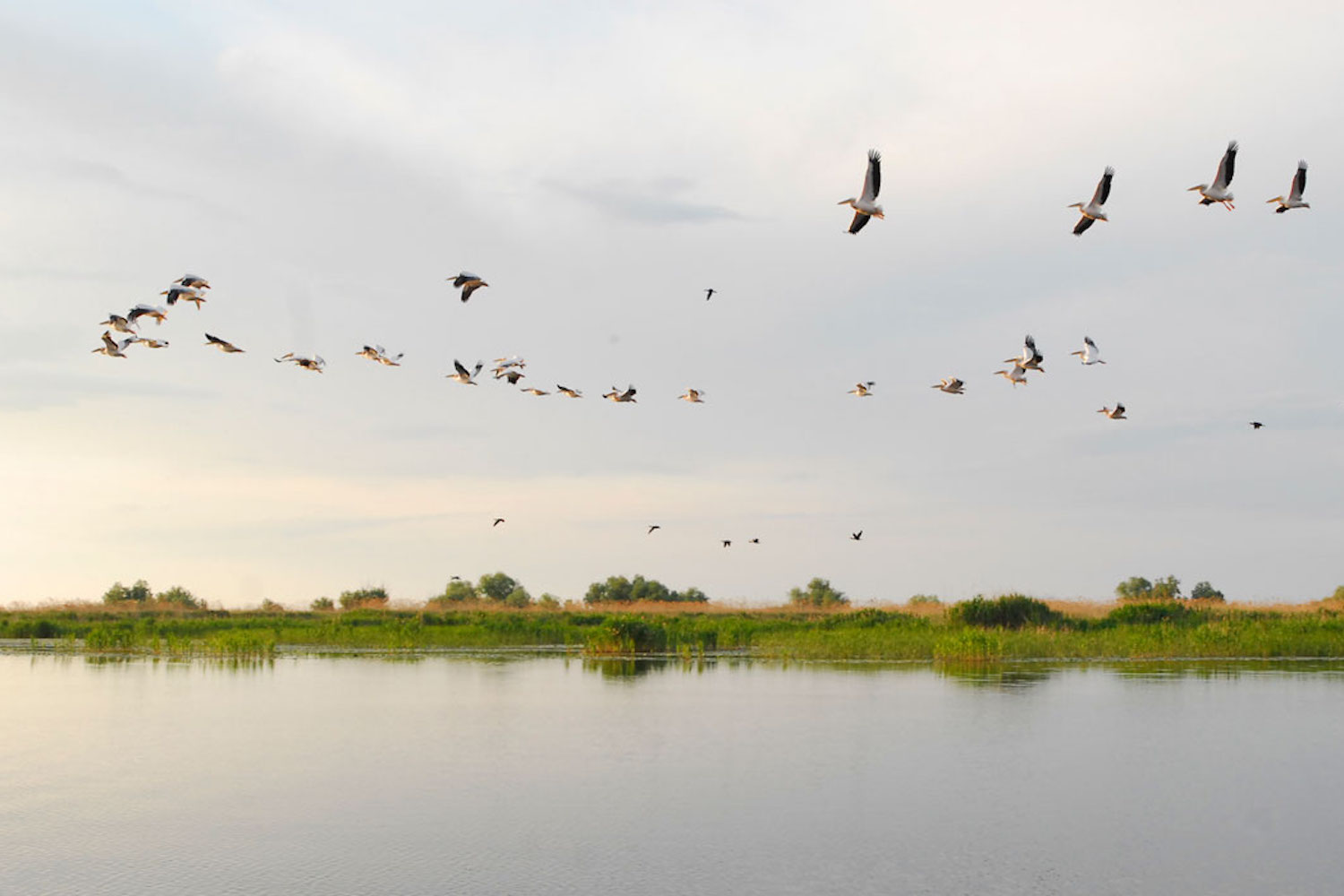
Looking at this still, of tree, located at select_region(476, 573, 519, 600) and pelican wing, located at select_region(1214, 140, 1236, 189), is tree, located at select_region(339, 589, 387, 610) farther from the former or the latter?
pelican wing, located at select_region(1214, 140, 1236, 189)

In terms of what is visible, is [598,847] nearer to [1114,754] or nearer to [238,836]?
[238,836]

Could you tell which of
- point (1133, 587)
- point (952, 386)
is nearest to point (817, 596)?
point (1133, 587)

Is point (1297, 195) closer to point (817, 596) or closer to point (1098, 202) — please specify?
point (1098, 202)

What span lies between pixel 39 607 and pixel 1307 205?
5511 centimetres

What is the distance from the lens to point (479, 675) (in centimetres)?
3123

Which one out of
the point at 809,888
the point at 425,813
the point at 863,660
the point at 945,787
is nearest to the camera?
the point at 809,888

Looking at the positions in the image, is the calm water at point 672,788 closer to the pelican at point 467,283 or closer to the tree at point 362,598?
the pelican at point 467,283

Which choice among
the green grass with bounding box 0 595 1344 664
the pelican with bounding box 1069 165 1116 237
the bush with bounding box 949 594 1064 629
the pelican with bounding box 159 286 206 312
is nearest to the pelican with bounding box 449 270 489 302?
the pelican with bounding box 159 286 206 312

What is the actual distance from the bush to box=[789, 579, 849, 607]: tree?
22.1m

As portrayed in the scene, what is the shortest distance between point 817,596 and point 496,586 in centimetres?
1721

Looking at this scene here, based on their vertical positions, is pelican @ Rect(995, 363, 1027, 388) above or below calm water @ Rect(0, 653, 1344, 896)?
above

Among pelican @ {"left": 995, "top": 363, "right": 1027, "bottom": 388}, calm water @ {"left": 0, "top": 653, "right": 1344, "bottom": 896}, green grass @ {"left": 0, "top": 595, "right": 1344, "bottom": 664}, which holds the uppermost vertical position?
pelican @ {"left": 995, "top": 363, "right": 1027, "bottom": 388}

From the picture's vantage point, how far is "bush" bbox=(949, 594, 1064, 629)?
39.7m

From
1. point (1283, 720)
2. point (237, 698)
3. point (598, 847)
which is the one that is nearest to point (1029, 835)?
point (598, 847)
